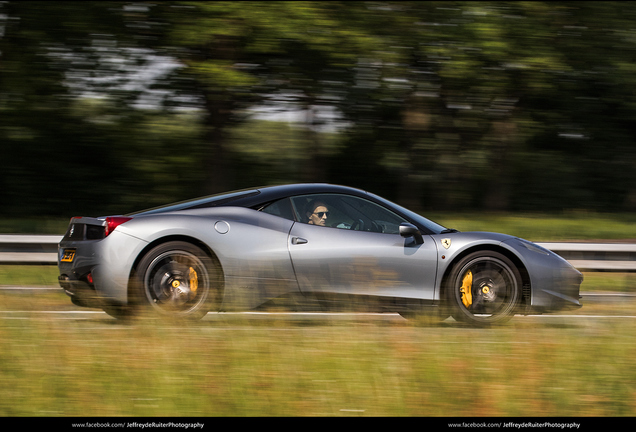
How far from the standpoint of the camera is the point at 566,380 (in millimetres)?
3367

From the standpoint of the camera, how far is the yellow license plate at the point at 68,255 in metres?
4.94

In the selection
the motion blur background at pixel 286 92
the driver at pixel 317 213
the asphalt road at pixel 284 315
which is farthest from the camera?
the motion blur background at pixel 286 92

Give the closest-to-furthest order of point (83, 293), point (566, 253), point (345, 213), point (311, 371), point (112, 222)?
1. point (311, 371)
2. point (83, 293)
3. point (112, 222)
4. point (345, 213)
5. point (566, 253)

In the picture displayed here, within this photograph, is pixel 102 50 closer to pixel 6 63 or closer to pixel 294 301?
pixel 6 63

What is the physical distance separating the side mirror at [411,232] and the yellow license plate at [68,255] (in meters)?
2.46

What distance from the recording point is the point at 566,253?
7668 millimetres

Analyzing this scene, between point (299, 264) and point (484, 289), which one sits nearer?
point (299, 264)

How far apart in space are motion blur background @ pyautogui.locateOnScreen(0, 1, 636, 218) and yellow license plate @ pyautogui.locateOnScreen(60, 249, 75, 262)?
617 centimetres

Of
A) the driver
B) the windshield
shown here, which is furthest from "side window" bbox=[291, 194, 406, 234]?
the windshield

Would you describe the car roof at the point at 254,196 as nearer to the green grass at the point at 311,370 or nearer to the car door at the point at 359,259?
the car door at the point at 359,259

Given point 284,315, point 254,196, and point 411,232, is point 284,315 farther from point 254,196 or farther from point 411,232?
point 411,232

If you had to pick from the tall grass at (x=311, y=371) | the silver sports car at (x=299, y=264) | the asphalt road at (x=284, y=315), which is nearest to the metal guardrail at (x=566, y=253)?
the asphalt road at (x=284, y=315)

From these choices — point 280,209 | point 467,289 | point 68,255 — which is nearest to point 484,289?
point 467,289

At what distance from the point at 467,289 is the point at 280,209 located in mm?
1561
